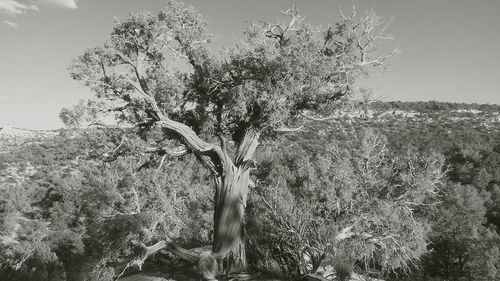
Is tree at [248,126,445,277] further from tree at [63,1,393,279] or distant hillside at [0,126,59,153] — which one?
distant hillside at [0,126,59,153]

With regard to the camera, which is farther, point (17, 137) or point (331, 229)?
point (17, 137)

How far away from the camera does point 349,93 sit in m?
9.84

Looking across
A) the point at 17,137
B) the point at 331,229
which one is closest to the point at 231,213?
the point at 331,229

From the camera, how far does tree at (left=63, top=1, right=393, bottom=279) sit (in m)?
9.10

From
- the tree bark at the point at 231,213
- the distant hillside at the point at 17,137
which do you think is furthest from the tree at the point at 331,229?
the distant hillside at the point at 17,137

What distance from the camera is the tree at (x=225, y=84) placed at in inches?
358

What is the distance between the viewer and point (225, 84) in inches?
387

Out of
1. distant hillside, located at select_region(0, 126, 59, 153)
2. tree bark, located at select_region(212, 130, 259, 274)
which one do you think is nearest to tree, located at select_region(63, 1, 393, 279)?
tree bark, located at select_region(212, 130, 259, 274)

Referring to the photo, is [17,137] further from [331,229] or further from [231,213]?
[331,229]

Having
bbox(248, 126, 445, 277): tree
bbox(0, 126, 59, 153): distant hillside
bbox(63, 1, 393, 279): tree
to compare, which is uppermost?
bbox(0, 126, 59, 153): distant hillside

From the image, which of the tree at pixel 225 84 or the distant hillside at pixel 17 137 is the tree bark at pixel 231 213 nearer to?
the tree at pixel 225 84

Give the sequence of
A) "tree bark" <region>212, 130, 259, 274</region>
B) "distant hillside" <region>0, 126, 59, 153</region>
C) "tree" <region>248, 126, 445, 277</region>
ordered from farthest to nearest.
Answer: "distant hillside" <region>0, 126, 59, 153</region> → "tree bark" <region>212, 130, 259, 274</region> → "tree" <region>248, 126, 445, 277</region>

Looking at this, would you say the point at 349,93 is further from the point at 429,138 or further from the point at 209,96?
the point at 429,138

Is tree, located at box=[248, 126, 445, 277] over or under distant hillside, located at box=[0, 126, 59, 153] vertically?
under
